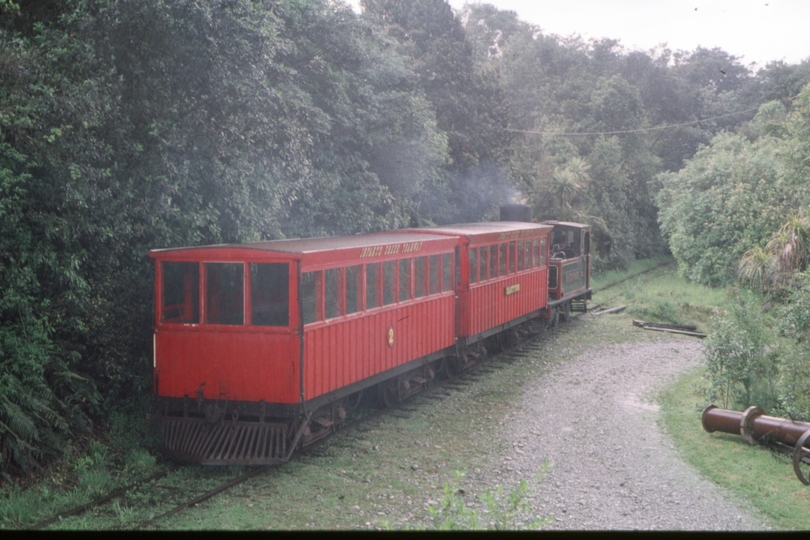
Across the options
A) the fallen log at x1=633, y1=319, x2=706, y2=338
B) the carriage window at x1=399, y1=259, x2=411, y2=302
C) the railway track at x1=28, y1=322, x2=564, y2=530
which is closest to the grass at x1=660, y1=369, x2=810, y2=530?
the railway track at x1=28, y1=322, x2=564, y2=530

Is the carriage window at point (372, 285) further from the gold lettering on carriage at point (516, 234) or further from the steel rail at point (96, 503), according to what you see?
the gold lettering on carriage at point (516, 234)

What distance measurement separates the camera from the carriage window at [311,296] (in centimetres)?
878

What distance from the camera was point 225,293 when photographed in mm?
8906

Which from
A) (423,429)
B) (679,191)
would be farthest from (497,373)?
(679,191)

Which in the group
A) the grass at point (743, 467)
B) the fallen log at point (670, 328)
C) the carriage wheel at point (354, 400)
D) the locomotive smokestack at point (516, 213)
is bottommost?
the fallen log at point (670, 328)

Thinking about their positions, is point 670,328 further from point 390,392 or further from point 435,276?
point 390,392

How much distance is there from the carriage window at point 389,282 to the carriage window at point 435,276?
56.8 inches

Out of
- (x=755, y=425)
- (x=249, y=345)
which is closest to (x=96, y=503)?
(x=249, y=345)

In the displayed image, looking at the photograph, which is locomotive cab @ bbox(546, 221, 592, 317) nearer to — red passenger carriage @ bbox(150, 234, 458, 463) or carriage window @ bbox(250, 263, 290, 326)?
red passenger carriage @ bbox(150, 234, 458, 463)

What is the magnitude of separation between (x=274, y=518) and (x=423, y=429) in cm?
379

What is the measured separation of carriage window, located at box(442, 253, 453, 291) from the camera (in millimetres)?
12938

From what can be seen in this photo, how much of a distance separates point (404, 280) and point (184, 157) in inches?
150

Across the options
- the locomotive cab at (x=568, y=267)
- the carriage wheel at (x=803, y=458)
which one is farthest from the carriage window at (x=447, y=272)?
the locomotive cab at (x=568, y=267)
